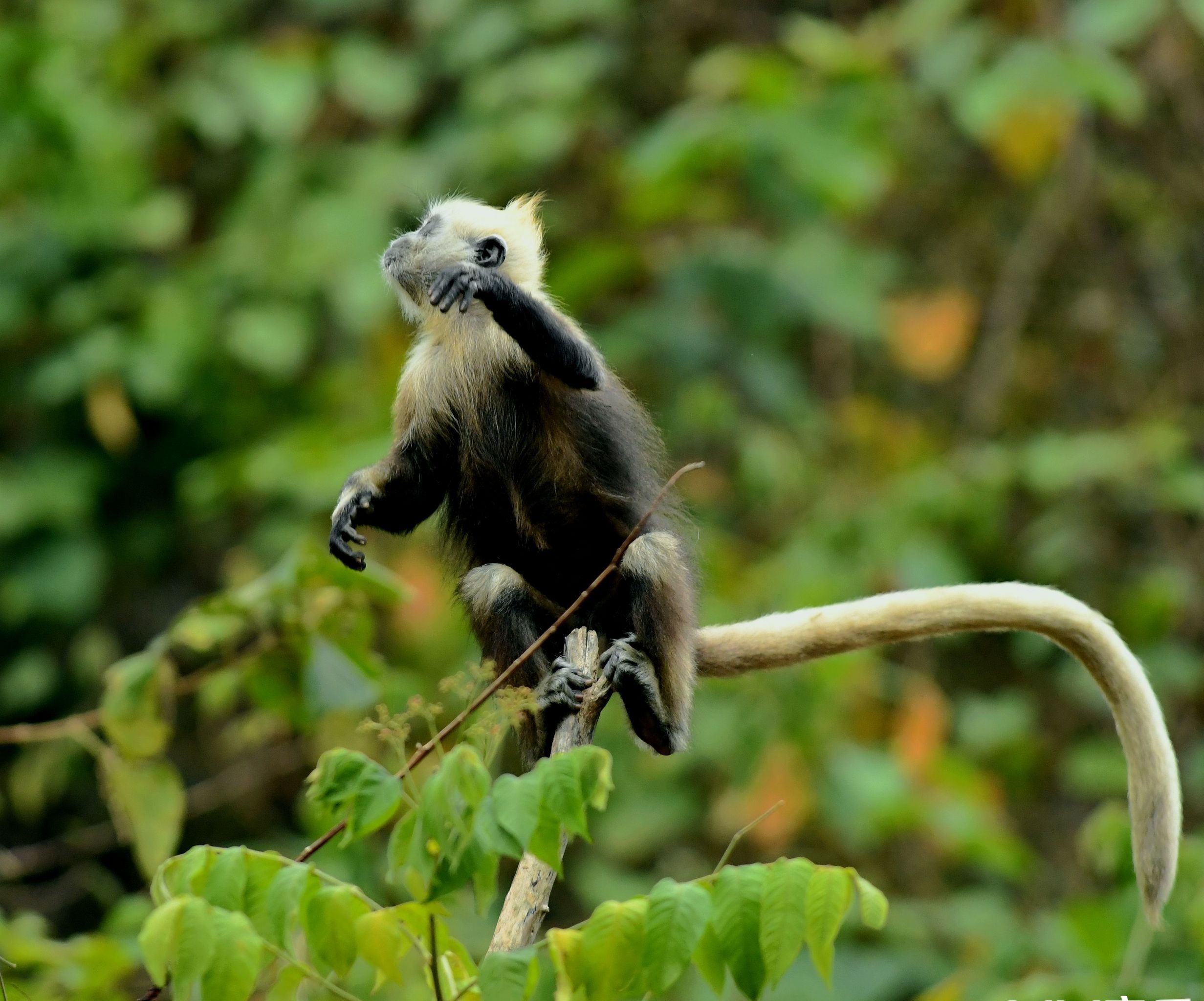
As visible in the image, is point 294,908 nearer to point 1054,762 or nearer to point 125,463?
point 125,463

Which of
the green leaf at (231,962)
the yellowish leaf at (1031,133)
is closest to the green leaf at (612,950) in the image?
the green leaf at (231,962)

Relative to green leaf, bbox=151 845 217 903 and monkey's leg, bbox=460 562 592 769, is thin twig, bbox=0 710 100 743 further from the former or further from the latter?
green leaf, bbox=151 845 217 903

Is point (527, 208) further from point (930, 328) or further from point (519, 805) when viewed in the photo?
point (930, 328)

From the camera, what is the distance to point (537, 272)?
384 cm

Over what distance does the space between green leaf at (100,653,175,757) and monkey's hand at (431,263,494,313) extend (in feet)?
4.62

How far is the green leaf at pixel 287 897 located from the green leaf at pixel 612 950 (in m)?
0.43

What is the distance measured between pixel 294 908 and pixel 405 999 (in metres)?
1.78

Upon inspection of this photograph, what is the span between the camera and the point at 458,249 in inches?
146

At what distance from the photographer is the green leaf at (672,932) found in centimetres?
227

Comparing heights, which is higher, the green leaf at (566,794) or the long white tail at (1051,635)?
the green leaf at (566,794)

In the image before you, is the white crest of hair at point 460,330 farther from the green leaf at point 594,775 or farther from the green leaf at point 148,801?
the green leaf at point 594,775

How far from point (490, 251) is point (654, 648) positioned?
1.03 m

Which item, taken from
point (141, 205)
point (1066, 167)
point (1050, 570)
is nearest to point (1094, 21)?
point (1066, 167)

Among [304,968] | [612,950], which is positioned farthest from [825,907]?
[304,968]
